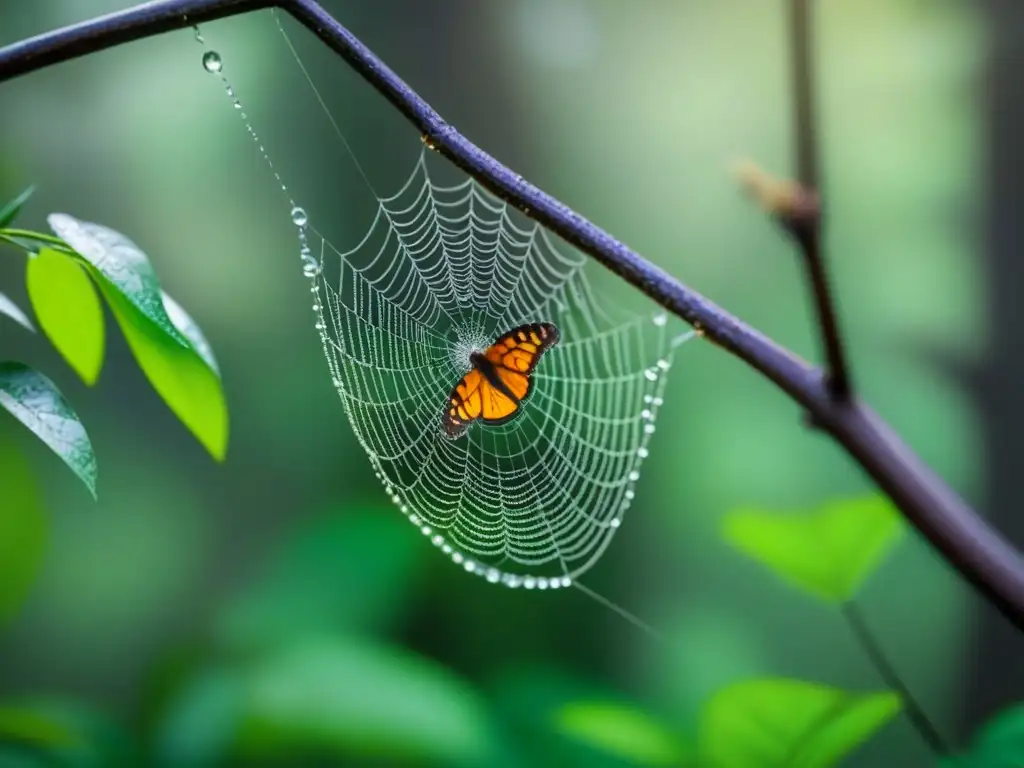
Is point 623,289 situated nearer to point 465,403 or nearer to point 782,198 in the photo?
point 465,403

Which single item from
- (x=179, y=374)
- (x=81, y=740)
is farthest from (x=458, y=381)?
(x=81, y=740)

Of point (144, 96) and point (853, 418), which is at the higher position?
point (144, 96)

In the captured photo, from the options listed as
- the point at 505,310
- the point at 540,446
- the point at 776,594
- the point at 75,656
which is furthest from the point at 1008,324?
the point at 75,656

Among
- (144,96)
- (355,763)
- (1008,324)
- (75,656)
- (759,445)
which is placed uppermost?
(144,96)

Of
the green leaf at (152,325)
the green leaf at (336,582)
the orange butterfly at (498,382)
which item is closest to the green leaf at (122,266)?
the green leaf at (152,325)

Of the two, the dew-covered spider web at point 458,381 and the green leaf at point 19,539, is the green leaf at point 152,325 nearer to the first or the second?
the dew-covered spider web at point 458,381

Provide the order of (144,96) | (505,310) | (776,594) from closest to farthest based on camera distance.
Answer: (505,310)
(144,96)
(776,594)

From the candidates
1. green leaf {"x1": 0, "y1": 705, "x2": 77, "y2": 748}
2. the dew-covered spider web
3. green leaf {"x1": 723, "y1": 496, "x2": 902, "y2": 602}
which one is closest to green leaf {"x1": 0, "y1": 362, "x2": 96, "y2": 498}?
the dew-covered spider web

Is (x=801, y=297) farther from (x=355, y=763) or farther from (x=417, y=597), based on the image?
(x=355, y=763)
